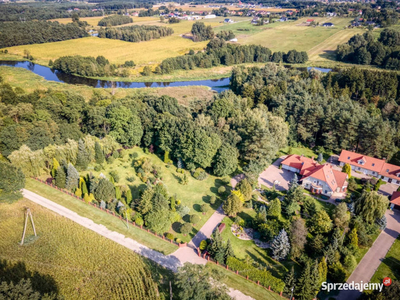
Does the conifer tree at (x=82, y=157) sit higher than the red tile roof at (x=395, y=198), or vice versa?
the conifer tree at (x=82, y=157)

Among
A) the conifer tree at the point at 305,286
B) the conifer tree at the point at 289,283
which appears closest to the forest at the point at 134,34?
the conifer tree at the point at 289,283

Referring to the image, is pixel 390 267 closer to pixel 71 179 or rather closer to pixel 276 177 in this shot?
pixel 276 177

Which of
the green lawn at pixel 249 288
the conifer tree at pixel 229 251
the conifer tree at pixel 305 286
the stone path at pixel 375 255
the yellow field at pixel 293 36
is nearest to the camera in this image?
the conifer tree at pixel 305 286

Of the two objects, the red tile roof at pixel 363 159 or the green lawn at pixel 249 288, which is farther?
the red tile roof at pixel 363 159

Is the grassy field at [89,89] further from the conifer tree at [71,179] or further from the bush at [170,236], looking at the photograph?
the bush at [170,236]

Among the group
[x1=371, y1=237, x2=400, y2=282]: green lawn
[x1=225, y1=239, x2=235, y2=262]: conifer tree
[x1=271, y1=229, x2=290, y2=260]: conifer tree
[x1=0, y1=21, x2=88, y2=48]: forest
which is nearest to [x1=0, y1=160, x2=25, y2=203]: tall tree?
[x1=225, y1=239, x2=235, y2=262]: conifer tree

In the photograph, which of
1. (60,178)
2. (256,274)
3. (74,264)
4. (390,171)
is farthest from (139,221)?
(390,171)

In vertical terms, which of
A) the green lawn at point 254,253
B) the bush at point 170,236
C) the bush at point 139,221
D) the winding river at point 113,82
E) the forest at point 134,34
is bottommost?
the winding river at point 113,82
